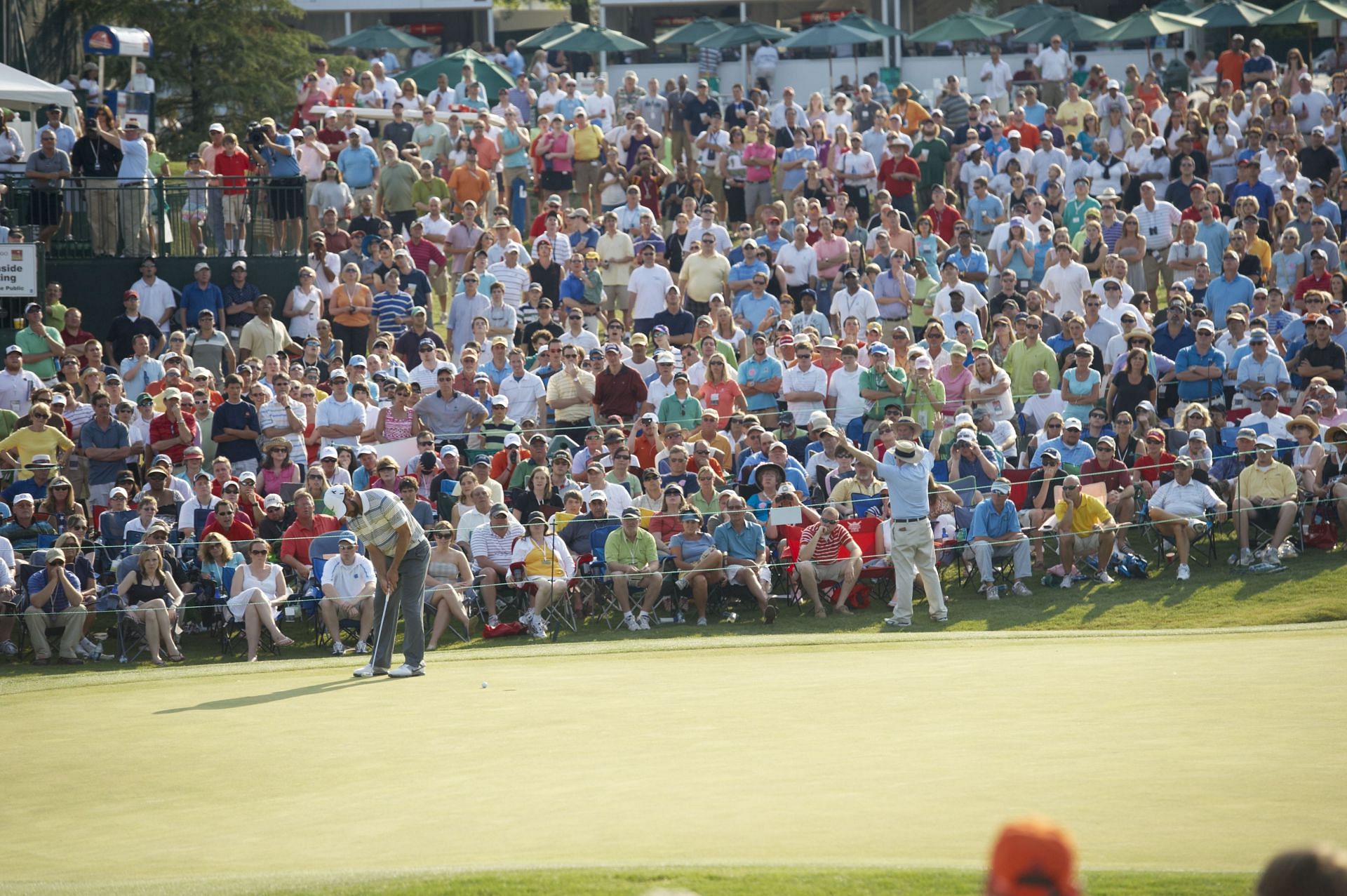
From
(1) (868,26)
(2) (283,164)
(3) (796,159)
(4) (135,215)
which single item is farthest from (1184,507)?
(1) (868,26)

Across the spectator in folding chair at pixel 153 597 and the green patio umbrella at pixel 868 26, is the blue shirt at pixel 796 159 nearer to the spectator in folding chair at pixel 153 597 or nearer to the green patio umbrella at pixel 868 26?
the green patio umbrella at pixel 868 26

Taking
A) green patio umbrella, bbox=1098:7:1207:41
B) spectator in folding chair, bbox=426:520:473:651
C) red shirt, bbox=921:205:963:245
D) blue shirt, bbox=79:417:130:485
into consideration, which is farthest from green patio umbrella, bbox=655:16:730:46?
spectator in folding chair, bbox=426:520:473:651

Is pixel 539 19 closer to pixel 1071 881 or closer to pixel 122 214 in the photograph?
pixel 122 214

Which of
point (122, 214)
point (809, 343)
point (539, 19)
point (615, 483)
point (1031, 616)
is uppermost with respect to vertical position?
point (539, 19)

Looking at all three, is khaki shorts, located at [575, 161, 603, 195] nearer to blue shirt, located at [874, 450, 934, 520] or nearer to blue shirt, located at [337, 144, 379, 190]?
blue shirt, located at [337, 144, 379, 190]

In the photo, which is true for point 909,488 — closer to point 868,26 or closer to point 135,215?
point 135,215

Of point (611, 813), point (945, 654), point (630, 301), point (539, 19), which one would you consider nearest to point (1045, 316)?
point (630, 301)

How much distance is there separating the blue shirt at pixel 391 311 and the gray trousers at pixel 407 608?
394 inches

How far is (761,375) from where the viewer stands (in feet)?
65.3

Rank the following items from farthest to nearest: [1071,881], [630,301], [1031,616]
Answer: [630,301], [1031,616], [1071,881]

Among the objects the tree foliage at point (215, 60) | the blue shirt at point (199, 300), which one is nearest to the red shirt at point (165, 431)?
the blue shirt at point (199, 300)

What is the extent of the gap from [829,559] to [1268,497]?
14.8 feet

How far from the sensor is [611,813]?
884cm

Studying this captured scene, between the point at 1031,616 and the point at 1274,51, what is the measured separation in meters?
26.3
